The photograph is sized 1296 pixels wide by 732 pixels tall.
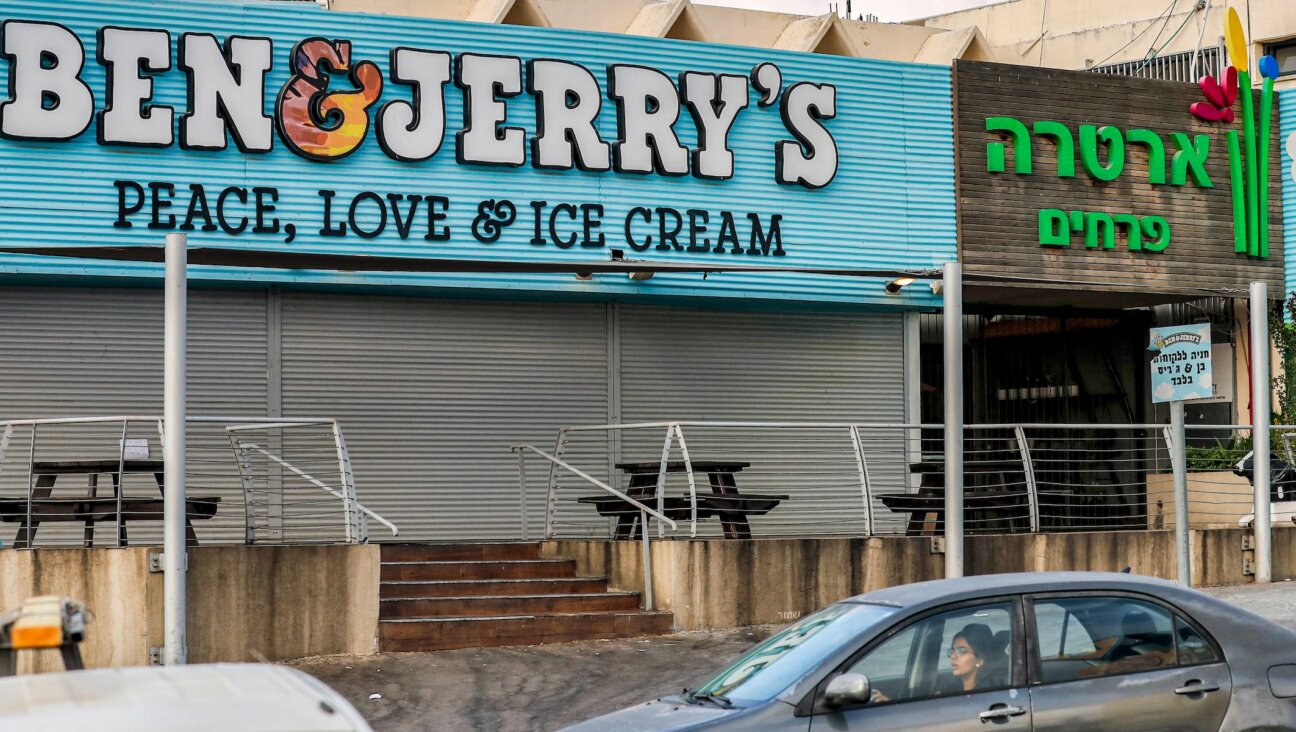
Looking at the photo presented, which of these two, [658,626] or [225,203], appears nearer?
[658,626]

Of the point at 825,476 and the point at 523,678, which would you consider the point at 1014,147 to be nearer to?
the point at 825,476

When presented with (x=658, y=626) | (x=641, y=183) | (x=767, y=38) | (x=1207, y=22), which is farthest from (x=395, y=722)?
(x=1207, y=22)

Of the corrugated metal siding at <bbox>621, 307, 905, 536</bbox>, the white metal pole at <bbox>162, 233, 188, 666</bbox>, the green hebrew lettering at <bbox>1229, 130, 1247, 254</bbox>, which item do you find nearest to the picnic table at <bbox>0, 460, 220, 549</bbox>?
the white metal pole at <bbox>162, 233, 188, 666</bbox>

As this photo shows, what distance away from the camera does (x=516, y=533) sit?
16.8 metres

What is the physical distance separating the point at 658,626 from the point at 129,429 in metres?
6.21

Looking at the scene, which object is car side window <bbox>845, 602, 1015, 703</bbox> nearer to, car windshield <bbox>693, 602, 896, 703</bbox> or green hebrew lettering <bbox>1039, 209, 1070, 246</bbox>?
car windshield <bbox>693, 602, 896, 703</bbox>

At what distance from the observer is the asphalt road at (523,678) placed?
34.5ft

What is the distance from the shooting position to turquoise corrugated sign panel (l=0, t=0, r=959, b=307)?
15102 millimetres

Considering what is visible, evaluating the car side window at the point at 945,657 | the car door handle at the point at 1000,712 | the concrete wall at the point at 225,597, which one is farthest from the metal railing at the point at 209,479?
the car door handle at the point at 1000,712

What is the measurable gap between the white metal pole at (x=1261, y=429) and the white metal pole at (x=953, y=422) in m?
4.45

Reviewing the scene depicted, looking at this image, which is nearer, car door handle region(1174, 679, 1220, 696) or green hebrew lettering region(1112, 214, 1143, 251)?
car door handle region(1174, 679, 1220, 696)

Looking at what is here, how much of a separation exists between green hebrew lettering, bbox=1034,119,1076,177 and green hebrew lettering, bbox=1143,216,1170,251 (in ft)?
3.77

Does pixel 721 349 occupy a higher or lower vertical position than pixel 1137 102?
lower

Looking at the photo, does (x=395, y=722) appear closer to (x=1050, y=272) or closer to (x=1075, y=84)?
(x=1050, y=272)
